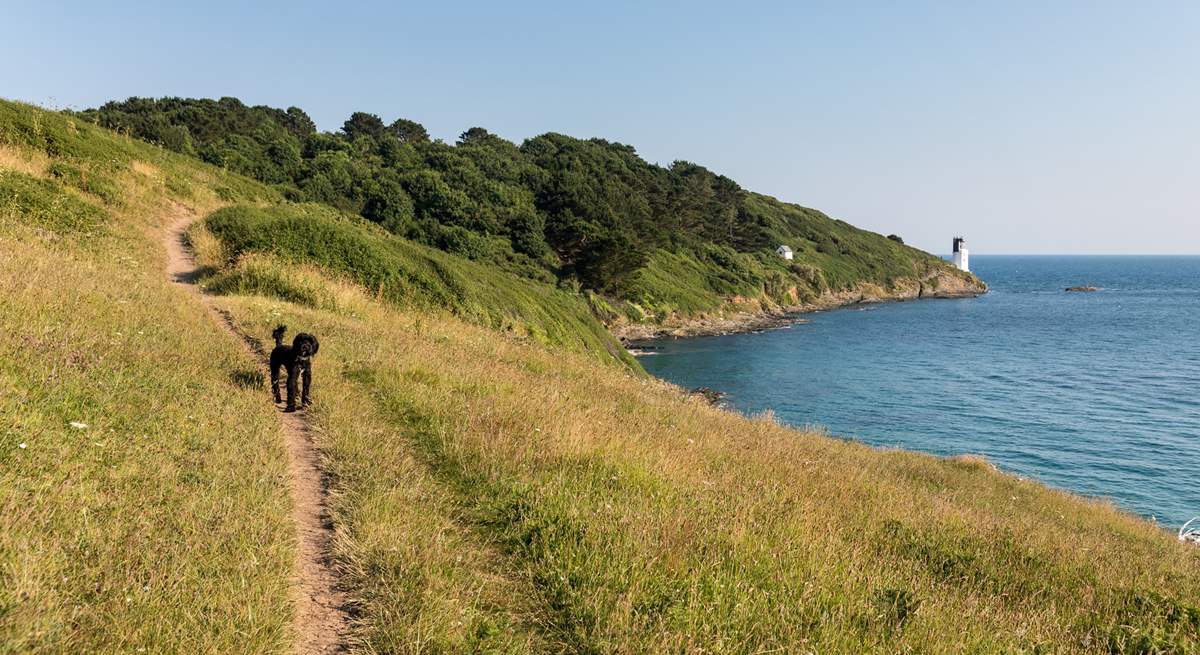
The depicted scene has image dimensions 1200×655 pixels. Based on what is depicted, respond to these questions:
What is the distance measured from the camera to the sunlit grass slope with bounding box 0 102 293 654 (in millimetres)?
3713

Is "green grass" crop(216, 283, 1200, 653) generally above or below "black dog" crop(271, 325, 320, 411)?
below

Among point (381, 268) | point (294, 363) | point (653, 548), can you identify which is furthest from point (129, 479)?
point (381, 268)

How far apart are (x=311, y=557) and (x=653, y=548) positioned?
2.92m

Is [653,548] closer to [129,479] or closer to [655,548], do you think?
[655,548]

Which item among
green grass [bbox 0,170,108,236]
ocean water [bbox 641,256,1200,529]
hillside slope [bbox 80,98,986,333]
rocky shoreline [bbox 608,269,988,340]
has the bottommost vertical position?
ocean water [bbox 641,256,1200,529]

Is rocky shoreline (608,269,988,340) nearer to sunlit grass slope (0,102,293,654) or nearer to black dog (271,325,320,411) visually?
sunlit grass slope (0,102,293,654)

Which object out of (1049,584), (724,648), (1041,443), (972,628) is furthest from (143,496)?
(1041,443)

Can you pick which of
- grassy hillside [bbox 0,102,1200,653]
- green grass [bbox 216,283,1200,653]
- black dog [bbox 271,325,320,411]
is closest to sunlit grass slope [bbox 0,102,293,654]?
Result: grassy hillside [bbox 0,102,1200,653]

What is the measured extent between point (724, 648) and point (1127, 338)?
91.6m

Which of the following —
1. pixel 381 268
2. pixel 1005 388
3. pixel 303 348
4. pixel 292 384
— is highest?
pixel 381 268

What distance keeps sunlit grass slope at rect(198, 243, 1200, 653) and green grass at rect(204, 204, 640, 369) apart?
13810 millimetres

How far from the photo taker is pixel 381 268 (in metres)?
27.2

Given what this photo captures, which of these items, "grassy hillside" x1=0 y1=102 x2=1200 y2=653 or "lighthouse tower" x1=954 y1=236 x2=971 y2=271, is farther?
"lighthouse tower" x1=954 y1=236 x2=971 y2=271

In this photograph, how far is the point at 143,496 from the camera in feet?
17.0
